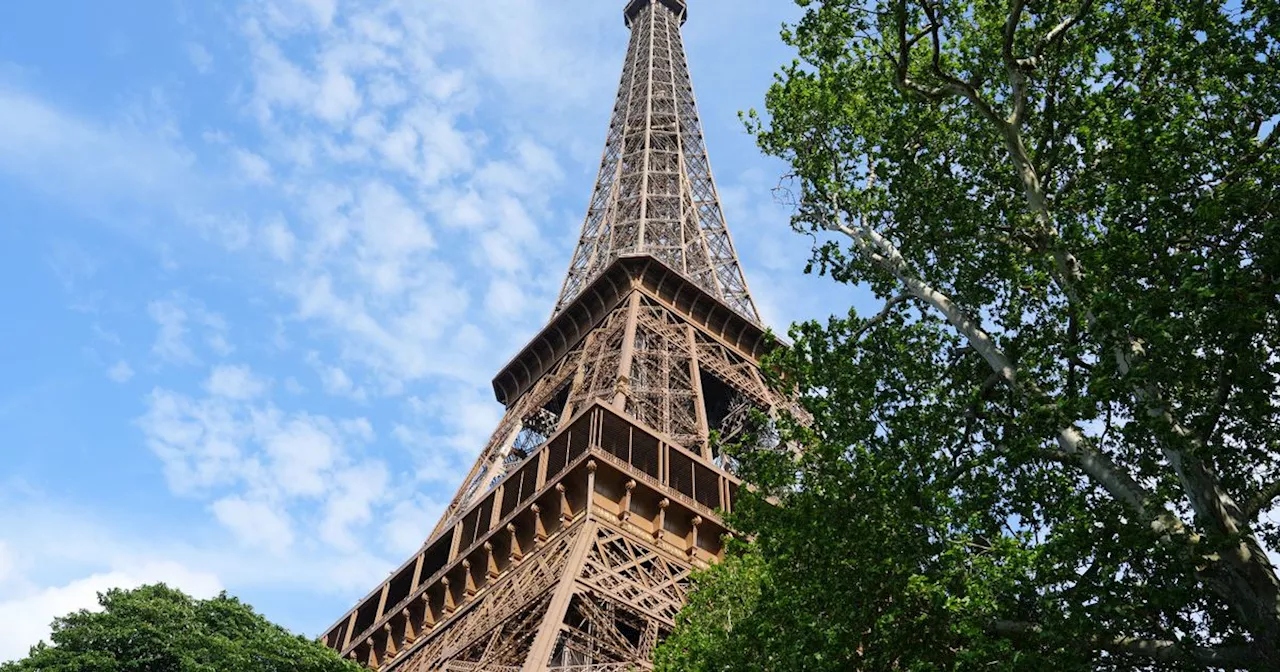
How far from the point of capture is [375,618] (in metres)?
30.9

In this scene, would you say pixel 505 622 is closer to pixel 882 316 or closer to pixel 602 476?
pixel 602 476

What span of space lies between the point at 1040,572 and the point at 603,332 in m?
29.3

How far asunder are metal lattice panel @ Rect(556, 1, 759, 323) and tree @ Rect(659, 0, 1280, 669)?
2760cm

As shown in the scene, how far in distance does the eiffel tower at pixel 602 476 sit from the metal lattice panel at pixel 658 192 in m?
0.14

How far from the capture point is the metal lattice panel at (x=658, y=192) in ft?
157

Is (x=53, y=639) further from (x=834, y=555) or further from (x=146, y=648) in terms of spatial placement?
(x=834, y=555)

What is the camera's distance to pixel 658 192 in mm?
53375

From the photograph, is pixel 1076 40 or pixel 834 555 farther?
pixel 1076 40

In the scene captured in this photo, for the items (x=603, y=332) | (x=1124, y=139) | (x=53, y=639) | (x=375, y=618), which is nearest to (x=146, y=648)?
(x=53, y=639)

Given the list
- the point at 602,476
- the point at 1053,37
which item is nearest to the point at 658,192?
the point at 602,476

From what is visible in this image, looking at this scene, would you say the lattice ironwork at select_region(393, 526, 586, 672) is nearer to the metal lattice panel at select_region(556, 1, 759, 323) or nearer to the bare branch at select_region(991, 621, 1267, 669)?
the bare branch at select_region(991, 621, 1267, 669)

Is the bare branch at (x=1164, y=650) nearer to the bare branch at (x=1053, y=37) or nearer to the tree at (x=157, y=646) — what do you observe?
the bare branch at (x=1053, y=37)

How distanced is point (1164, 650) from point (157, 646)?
653 inches

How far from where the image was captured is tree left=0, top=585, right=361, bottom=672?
760 inches
